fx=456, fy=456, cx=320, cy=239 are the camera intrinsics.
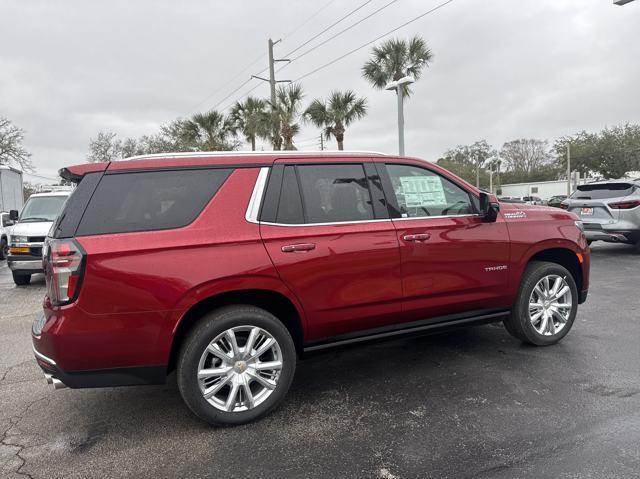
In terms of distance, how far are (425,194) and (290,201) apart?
1.26m

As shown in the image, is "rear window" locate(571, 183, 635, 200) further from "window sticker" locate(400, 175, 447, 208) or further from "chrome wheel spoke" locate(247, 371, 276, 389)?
"chrome wheel spoke" locate(247, 371, 276, 389)

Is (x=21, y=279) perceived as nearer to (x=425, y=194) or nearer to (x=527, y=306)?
(x=425, y=194)

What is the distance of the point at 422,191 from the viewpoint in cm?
388

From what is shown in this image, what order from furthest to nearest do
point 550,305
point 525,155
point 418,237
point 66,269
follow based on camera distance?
point 525,155, point 550,305, point 418,237, point 66,269

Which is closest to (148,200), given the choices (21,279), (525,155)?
(21,279)

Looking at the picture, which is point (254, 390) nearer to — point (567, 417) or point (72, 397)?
point (72, 397)

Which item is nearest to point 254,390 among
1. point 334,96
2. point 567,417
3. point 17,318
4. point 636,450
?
point 567,417

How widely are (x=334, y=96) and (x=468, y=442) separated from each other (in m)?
18.7

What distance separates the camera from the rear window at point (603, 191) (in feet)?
32.0

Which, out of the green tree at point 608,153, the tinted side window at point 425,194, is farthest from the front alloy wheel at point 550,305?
the green tree at point 608,153

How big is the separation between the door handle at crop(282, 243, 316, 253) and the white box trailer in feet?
50.8

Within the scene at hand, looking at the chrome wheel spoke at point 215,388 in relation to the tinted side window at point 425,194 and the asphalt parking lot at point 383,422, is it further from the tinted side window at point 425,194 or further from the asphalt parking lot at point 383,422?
the tinted side window at point 425,194

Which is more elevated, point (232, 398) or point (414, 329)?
point (414, 329)

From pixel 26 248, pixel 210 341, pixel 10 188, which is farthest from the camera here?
pixel 10 188
